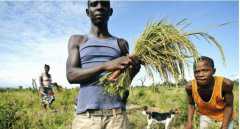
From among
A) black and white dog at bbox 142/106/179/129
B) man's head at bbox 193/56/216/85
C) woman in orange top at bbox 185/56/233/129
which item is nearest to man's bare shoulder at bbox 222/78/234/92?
woman in orange top at bbox 185/56/233/129

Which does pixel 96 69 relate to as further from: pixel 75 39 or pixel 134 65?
pixel 75 39

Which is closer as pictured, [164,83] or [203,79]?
[164,83]

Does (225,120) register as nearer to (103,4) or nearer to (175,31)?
(175,31)

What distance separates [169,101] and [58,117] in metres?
6.27

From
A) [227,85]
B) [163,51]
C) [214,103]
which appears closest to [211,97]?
[214,103]

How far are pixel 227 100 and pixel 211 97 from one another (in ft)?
0.54

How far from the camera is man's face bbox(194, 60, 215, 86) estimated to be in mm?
5098

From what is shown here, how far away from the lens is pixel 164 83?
4070 millimetres

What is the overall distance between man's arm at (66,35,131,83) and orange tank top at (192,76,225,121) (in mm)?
1914

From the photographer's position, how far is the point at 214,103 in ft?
17.8

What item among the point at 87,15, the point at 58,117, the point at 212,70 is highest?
the point at 87,15

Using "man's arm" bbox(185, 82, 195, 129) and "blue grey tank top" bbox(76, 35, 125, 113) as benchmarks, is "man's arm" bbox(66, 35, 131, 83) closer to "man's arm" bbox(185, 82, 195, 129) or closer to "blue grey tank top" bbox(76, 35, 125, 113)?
"blue grey tank top" bbox(76, 35, 125, 113)

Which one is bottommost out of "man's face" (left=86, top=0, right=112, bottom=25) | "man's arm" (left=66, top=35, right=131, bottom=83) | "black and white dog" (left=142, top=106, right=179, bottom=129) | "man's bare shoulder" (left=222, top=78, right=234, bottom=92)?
"black and white dog" (left=142, top=106, right=179, bottom=129)

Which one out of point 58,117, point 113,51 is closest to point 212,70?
point 113,51
